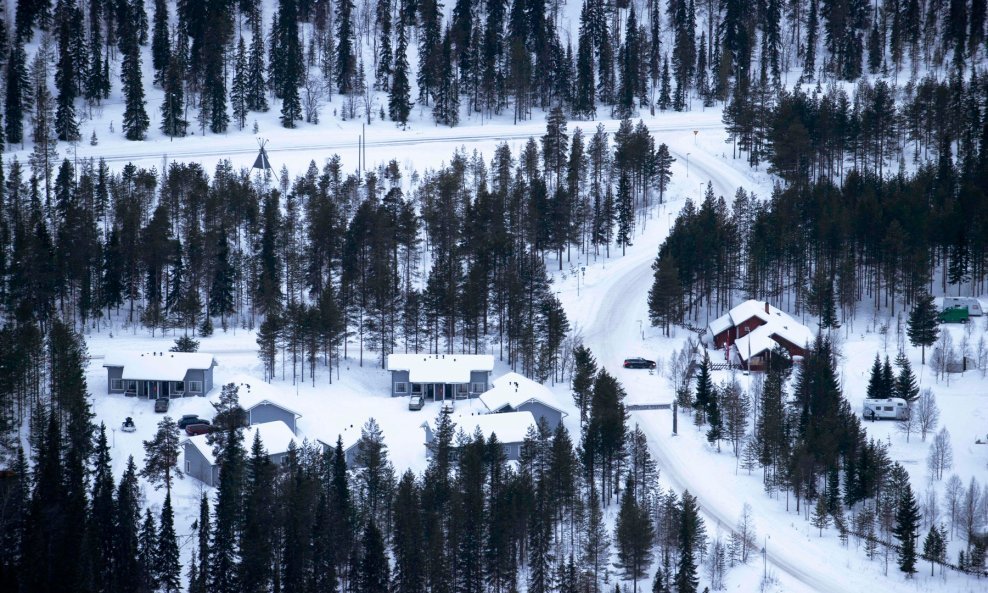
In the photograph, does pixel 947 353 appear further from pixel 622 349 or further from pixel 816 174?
pixel 816 174

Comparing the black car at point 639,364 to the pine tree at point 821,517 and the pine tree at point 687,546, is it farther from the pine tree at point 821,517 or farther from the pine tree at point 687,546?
the pine tree at point 687,546

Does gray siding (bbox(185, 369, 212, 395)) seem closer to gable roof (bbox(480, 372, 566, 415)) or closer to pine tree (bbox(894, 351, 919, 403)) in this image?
gable roof (bbox(480, 372, 566, 415))

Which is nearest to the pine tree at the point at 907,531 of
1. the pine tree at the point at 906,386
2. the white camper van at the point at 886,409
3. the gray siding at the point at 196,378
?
the white camper van at the point at 886,409

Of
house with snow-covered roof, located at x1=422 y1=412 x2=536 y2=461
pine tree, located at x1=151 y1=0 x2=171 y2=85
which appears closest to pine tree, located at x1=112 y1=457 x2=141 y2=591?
house with snow-covered roof, located at x1=422 y1=412 x2=536 y2=461

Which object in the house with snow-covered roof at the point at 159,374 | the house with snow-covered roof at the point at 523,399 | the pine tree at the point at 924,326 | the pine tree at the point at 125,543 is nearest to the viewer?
the pine tree at the point at 125,543

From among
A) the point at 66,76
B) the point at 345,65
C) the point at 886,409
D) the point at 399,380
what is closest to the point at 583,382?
the point at 399,380

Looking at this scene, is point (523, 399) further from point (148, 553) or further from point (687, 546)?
point (148, 553)
